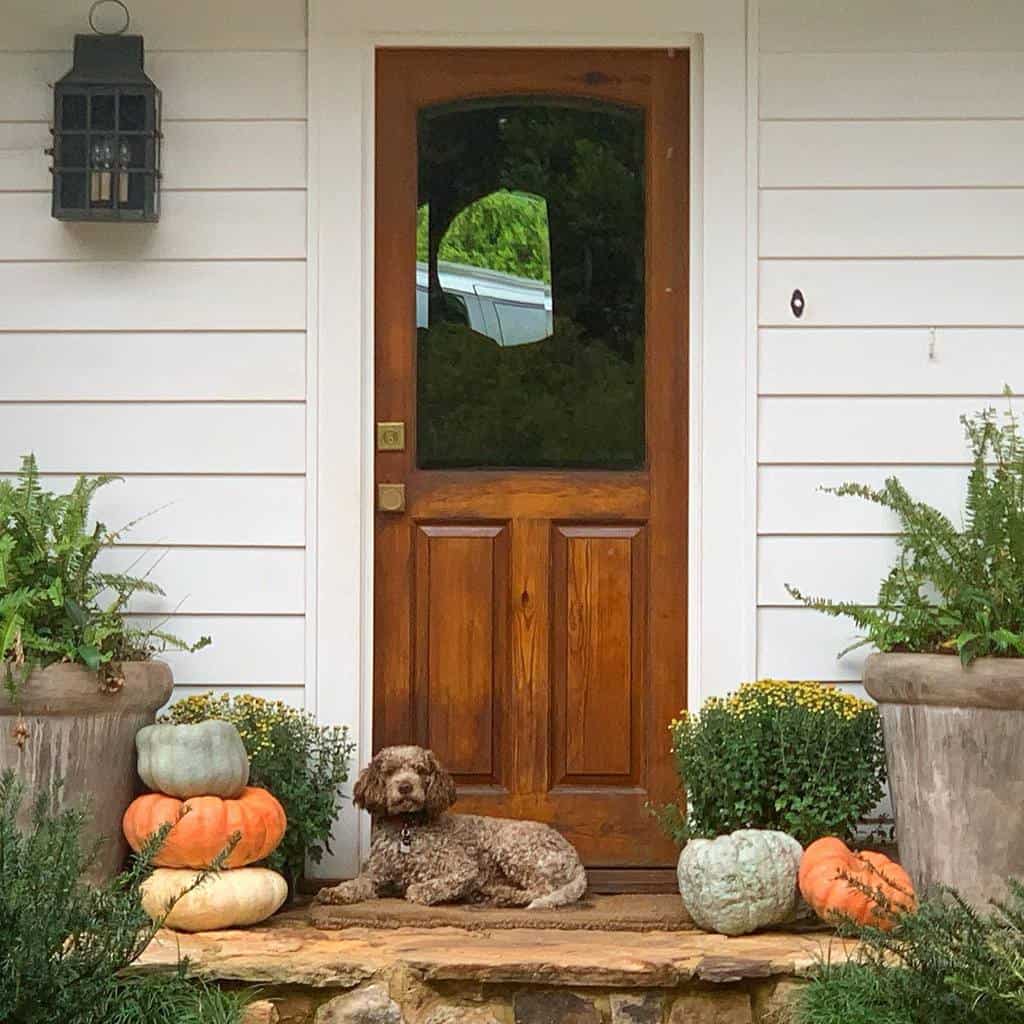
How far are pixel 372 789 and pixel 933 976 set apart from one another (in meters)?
1.49

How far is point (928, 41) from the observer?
4.74 meters

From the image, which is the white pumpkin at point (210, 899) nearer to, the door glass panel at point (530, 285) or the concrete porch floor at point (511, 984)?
the concrete porch floor at point (511, 984)

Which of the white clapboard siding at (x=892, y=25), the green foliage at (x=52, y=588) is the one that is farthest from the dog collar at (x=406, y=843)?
the white clapboard siding at (x=892, y=25)

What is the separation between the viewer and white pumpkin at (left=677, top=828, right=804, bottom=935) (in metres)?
4.02

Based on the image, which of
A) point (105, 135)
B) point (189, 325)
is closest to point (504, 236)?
point (189, 325)

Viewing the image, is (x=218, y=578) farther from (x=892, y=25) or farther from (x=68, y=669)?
(x=892, y=25)

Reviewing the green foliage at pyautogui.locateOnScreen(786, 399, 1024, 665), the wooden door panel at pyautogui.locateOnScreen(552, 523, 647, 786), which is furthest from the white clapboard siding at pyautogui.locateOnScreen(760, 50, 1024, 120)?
the wooden door panel at pyautogui.locateOnScreen(552, 523, 647, 786)

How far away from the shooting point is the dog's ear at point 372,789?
4.27m

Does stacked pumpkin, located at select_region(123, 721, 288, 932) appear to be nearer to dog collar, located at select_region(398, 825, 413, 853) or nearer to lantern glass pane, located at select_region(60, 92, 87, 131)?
dog collar, located at select_region(398, 825, 413, 853)

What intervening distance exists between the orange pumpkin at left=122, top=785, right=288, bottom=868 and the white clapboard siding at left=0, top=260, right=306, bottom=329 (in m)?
1.29

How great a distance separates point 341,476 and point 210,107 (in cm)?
111

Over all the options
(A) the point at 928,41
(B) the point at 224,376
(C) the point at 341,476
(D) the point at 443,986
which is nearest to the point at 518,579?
(C) the point at 341,476

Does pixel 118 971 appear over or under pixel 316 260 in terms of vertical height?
under

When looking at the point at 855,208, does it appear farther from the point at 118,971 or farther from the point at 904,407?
the point at 118,971
